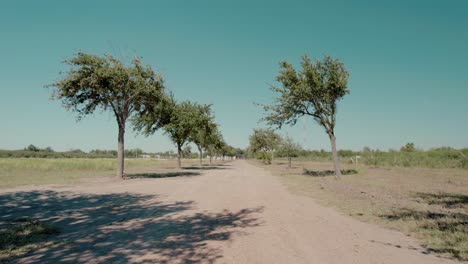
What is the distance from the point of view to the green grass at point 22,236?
569 centimetres

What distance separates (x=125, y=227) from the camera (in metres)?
7.85

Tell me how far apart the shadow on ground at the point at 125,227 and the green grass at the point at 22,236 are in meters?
0.23

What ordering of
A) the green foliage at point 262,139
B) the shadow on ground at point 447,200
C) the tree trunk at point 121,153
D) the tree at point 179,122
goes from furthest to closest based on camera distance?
the green foliage at point 262,139 → the tree at point 179,122 → the tree trunk at point 121,153 → the shadow on ground at point 447,200

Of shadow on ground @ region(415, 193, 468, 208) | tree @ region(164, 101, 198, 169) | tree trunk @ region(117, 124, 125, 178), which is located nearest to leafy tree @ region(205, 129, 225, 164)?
tree @ region(164, 101, 198, 169)

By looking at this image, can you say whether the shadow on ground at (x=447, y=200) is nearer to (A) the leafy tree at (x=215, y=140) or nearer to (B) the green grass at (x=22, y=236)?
Result: (B) the green grass at (x=22, y=236)

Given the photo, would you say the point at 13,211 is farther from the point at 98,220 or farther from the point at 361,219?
the point at 361,219

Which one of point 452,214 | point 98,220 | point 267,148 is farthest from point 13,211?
point 267,148

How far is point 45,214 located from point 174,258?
22.0ft

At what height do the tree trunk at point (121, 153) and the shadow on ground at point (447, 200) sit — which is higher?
the tree trunk at point (121, 153)

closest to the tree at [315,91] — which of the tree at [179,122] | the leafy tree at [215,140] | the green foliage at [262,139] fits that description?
the tree at [179,122]

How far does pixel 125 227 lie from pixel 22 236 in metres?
2.20

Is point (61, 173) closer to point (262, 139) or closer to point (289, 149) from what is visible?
point (289, 149)

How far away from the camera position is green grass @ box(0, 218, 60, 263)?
18.7 feet

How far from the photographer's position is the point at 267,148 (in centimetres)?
9344
